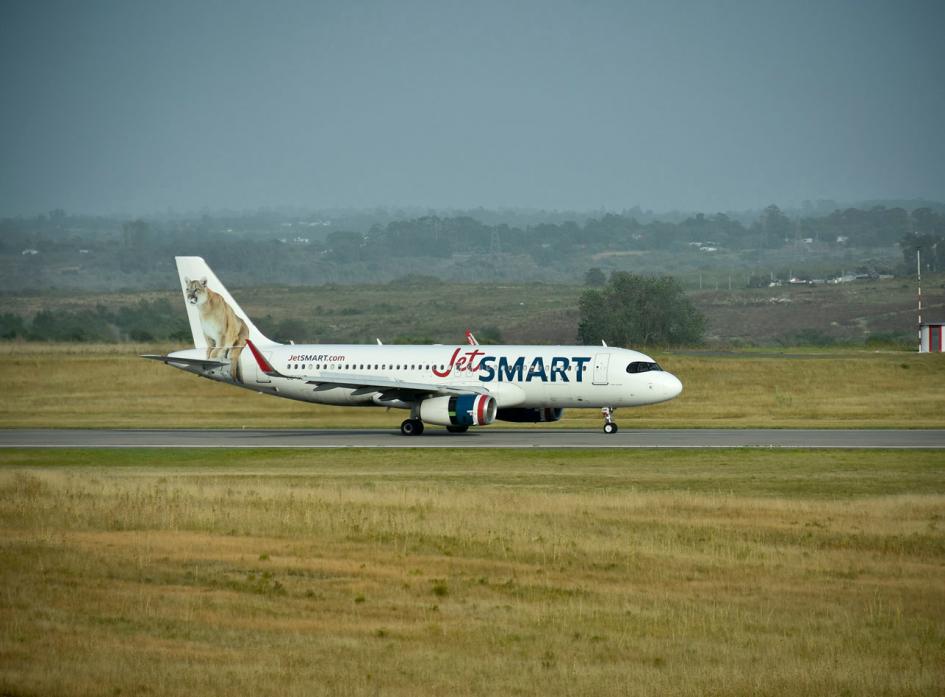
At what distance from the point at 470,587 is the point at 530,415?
31.9m

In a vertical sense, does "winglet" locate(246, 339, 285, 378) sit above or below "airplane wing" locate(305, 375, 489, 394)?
above

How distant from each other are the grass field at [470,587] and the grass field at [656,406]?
25594mm

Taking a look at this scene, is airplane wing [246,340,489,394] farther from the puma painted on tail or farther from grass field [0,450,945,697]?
grass field [0,450,945,697]

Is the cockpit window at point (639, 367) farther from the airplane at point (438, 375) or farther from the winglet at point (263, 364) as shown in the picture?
the winglet at point (263, 364)

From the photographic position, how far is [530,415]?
5356cm

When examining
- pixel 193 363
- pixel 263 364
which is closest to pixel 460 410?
pixel 263 364

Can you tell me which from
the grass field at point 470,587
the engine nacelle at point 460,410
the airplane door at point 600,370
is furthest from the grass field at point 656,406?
the grass field at point 470,587

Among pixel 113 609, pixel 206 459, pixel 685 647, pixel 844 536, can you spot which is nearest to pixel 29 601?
pixel 113 609

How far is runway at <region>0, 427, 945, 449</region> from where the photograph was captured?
47.1 m

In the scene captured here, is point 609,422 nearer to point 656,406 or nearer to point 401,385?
point 401,385

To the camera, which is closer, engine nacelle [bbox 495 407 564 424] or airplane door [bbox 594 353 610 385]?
airplane door [bbox 594 353 610 385]

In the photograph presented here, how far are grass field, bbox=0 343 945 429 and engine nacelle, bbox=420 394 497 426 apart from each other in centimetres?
819

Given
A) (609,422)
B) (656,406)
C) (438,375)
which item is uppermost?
(438,375)

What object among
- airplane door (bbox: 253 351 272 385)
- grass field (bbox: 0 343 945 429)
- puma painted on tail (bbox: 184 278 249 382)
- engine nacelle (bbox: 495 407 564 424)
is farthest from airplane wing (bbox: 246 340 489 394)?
grass field (bbox: 0 343 945 429)
